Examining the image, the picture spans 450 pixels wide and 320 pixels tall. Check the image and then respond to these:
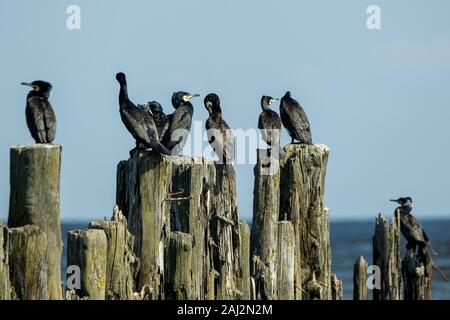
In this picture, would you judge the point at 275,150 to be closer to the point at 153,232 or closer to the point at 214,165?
the point at 214,165

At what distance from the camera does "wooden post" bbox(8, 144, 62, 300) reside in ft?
33.3

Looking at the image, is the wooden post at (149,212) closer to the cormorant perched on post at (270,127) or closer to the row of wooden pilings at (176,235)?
the row of wooden pilings at (176,235)

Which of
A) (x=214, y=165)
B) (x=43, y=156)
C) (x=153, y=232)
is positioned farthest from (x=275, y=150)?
(x=43, y=156)

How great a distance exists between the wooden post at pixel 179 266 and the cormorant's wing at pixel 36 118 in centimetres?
201

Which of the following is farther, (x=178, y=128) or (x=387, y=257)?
(x=178, y=128)

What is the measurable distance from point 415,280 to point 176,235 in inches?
162

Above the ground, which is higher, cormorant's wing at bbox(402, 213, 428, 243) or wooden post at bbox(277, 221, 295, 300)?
cormorant's wing at bbox(402, 213, 428, 243)

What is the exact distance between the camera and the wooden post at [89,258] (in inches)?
415

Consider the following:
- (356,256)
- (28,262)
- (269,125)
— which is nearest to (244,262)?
(269,125)

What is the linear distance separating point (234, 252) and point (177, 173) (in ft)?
3.57

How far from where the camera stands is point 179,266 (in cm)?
1146

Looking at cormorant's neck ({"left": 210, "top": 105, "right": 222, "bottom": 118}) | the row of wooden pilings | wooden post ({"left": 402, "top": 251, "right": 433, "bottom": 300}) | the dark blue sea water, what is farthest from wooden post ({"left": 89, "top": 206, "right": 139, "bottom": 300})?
the dark blue sea water

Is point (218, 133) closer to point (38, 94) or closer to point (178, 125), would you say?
point (178, 125)

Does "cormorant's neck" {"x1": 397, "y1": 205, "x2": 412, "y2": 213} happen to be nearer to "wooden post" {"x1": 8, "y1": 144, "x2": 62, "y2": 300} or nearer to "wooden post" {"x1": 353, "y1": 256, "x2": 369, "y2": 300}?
"wooden post" {"x1": 353, "y1": 256, "x2": 369, "y2": 300}
